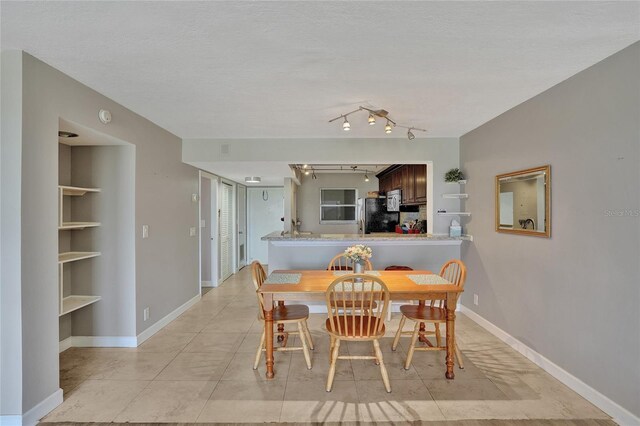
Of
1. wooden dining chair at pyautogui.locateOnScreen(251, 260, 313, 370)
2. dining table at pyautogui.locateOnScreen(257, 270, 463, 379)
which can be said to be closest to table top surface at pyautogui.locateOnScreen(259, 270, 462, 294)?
dining table at pyautogui.locateOnScreen(257, 270, 463, 379)

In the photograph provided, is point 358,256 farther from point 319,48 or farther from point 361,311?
point 319,48

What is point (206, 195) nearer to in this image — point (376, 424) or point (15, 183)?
point (15, 183)

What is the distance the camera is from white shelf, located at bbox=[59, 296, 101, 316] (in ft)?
8.50

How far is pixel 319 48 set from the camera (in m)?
1.82

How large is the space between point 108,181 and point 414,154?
350 cm

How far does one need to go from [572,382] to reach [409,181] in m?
3.53

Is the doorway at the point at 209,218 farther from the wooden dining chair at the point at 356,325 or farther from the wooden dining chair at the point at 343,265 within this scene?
the wooden dining chair at the point at 356,325

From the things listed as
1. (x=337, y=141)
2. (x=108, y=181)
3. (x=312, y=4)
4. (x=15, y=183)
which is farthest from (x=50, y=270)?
(x=337, y=141)

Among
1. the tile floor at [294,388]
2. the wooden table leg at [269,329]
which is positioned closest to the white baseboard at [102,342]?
the tile floor at [294,388]

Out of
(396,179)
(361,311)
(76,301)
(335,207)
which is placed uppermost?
(396,179)

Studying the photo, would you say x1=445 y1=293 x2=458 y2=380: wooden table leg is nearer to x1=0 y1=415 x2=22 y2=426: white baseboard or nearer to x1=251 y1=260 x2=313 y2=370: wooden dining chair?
x1=251 y1=260 x2=313 y2=370: wooden dining chair

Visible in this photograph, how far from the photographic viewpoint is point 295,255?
404 cm

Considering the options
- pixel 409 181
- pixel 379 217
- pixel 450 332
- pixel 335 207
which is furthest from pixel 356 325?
pixel 335 207

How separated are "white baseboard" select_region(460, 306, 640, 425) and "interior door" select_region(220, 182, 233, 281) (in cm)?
438
